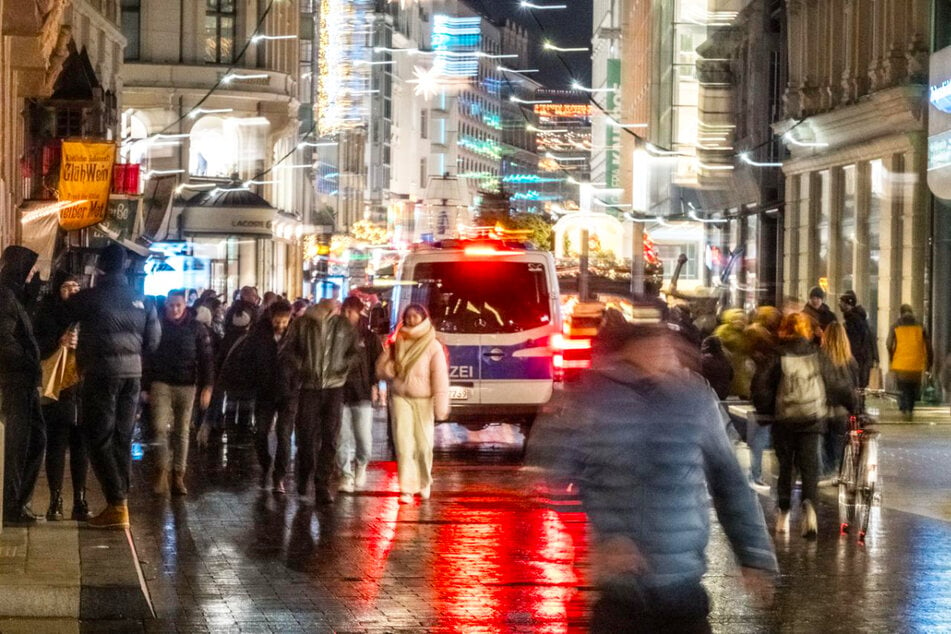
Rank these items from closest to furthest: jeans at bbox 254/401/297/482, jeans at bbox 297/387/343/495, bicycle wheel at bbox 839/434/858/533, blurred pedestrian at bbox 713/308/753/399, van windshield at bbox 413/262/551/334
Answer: bicycle wheel at bbox 839/434/858/533
jeans at bbox 297/387/343/495
jeans at bbox 254/401/297/482
blurred pedestrian at bbox 713/308/753/399
van windshield at bbox 413/262/551/334

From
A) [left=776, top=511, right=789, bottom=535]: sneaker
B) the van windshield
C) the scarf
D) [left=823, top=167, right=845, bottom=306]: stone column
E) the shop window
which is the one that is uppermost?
the shop window

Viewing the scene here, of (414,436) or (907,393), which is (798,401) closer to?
(414,436)

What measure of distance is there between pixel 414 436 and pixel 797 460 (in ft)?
11.9

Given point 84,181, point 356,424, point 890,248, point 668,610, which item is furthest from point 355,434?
point 890,248

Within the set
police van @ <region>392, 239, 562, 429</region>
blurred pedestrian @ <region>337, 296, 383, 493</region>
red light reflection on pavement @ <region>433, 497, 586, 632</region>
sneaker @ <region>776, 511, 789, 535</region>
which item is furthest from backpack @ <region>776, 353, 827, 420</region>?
police van @ <region>392, 239, 562, 429</region>

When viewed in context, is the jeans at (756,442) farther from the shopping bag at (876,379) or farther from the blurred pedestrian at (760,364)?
the shopping bag at (876,379)

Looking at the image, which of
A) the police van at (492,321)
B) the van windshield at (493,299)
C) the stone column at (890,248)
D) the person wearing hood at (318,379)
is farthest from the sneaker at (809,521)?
the stone column at (890,248)

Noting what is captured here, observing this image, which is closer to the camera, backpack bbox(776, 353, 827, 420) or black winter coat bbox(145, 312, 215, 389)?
backpack bbox(776, 353, 827, 420)

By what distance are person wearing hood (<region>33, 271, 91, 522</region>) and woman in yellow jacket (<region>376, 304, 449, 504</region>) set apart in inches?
126

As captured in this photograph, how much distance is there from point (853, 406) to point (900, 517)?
135cm

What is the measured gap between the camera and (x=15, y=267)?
41.8 feet

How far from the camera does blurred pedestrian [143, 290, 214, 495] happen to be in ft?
51.6

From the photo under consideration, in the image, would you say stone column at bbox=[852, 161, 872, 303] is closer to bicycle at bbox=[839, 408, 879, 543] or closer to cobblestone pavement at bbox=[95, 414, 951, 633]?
cobblestone pavement at bbox=[95, 414, 951, 633]

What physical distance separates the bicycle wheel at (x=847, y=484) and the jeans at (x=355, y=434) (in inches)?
173
